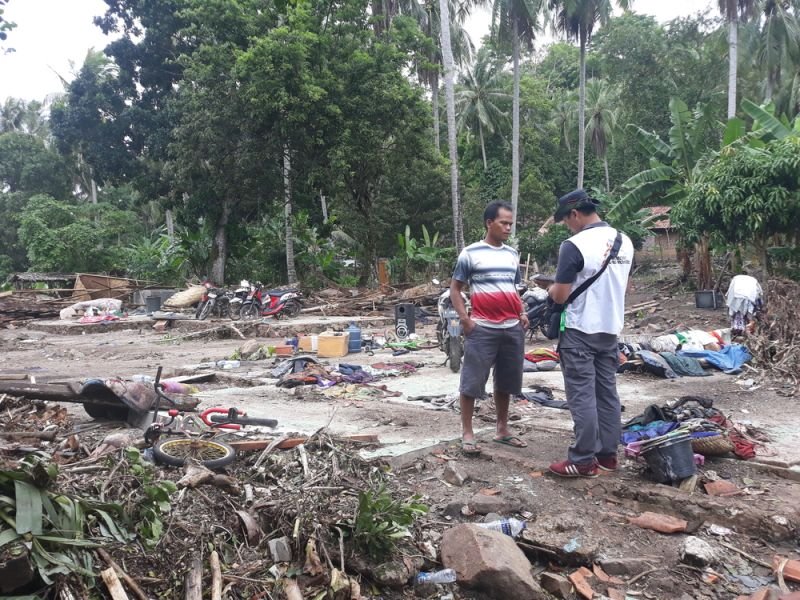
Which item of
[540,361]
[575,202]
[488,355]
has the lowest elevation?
[540,361]

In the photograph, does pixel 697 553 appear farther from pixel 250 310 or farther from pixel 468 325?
pixel 250 310

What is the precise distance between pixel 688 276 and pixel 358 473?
17.8m

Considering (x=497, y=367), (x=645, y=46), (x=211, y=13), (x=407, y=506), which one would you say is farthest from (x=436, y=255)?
(x=407, y=506)

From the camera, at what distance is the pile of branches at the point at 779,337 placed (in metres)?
7.07

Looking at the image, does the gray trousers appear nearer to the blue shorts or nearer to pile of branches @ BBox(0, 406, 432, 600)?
the blue shorts

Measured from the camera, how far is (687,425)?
154 inches

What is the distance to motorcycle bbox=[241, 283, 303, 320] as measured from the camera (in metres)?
16.4

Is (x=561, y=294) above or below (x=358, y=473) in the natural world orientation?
above

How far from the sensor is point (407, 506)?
2996 millimetres

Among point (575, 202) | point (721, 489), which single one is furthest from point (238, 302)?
point (721, 489)

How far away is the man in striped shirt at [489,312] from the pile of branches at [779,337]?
420 centimetres

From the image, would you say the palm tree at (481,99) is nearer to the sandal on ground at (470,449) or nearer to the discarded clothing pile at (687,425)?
the discarded clothing pile at (687,425)

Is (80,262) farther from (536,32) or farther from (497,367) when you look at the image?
(497,367)

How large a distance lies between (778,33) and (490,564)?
30594mm
